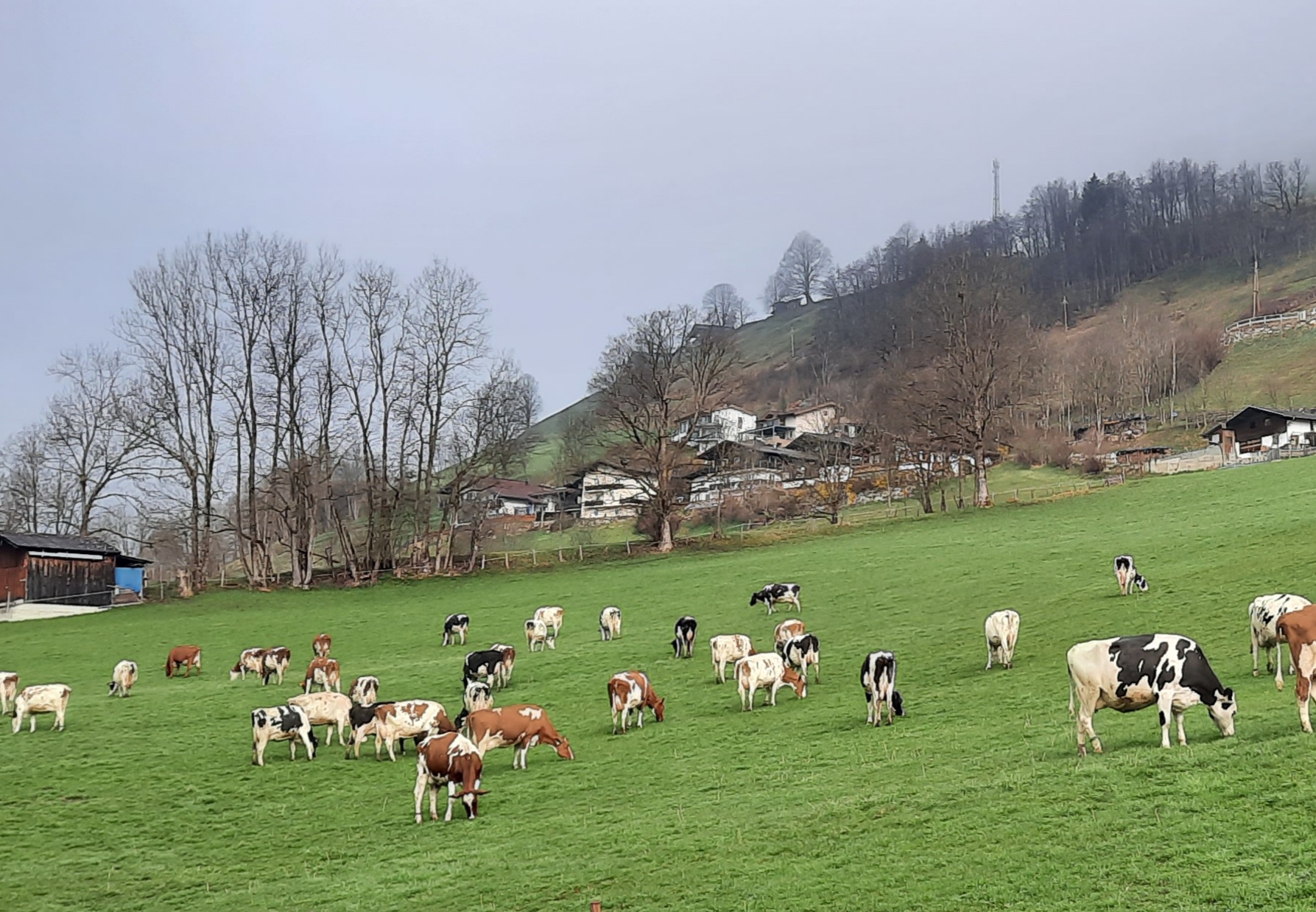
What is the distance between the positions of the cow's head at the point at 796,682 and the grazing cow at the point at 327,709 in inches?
368

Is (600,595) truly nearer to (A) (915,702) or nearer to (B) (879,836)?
(A) (915,702)

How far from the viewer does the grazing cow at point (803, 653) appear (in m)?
24.5

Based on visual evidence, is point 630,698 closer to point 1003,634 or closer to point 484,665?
point 484,665

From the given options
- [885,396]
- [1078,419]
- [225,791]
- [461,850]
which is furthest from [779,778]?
[1078,419]

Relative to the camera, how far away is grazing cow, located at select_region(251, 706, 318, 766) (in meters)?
21.1

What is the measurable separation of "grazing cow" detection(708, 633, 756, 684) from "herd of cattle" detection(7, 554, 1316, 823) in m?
0.04

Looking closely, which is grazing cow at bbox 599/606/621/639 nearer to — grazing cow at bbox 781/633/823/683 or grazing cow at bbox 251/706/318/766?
grazing cow at bbox 781/633/823/683

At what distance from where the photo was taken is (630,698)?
21.8m

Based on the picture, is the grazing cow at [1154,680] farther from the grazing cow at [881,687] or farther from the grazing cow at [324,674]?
the grazing cow at [324,674]

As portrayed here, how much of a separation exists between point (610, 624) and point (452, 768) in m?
18.2

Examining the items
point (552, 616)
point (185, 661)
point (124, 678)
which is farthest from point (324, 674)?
point (185, 661)

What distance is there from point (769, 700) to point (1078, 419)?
9149 cm

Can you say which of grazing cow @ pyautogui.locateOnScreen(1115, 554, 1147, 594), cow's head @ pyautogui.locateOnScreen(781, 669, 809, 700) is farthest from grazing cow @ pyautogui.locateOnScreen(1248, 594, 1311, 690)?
grazing cow @ pyautogui.locateOnScreen(1115, 554, 1147, 594)

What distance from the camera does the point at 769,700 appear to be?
2244 cm
